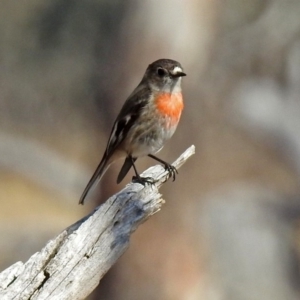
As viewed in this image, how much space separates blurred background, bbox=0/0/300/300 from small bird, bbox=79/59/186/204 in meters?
1.06

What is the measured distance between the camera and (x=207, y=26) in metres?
5.00

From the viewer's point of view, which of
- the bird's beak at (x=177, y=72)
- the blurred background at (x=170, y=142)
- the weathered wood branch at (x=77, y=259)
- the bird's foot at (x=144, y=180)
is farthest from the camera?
the blurred background at (x=170, y=142)

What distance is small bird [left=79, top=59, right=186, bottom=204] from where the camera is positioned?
140 inches

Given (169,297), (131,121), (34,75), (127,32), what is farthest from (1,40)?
(169,297)

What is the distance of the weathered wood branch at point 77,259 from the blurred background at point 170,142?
194 cm

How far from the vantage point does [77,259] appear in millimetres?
2602

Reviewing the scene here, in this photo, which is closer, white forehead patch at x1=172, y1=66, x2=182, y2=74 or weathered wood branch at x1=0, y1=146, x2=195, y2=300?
weathered wood branch at x1=0, y1=146, x2=195, y2=300

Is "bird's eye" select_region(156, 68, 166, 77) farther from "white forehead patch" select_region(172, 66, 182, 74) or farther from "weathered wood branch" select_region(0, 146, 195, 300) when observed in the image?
"weathered wood branch" select_region(0, 146, 195, 300)

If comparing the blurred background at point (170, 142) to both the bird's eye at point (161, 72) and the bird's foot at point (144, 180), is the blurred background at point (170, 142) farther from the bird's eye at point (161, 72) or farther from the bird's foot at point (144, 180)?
the bird's foot at point (144, 180)

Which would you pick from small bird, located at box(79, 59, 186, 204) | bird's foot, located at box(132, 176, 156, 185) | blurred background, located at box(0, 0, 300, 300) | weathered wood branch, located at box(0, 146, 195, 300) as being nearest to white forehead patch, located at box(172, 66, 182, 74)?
small bird, located at box(79, 59, 186, 204)

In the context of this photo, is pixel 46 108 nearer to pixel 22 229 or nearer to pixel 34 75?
pixel 34 75

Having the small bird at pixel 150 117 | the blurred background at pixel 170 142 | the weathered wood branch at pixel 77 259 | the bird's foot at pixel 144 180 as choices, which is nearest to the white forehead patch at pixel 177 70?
the small bird at pixel 150 117

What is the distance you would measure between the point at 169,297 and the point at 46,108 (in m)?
1.54

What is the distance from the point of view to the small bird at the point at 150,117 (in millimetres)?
3559
